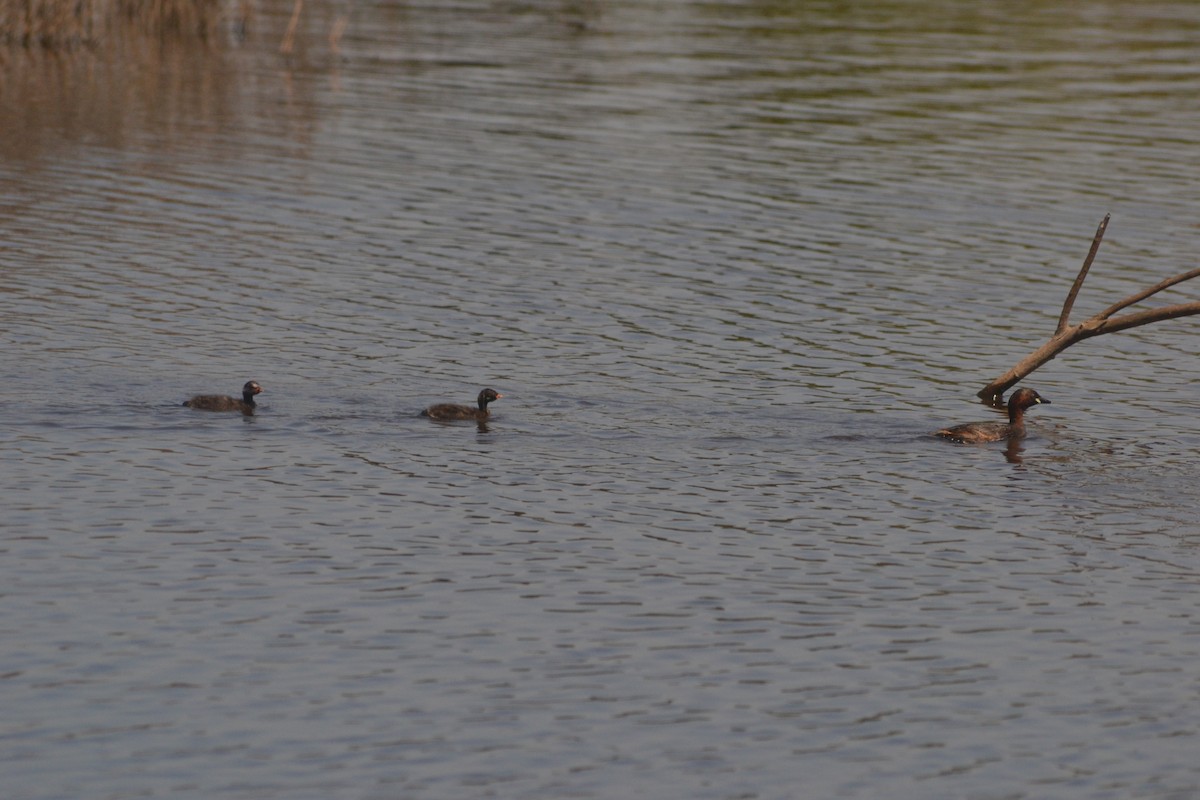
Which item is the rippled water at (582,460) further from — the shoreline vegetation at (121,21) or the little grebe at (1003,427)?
the shoreline vegetation at (121,21)

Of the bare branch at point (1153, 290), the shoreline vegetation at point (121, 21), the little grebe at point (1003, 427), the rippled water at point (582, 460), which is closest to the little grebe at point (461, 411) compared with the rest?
the rippled water at point (582, 460)

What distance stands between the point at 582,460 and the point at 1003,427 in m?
5.91

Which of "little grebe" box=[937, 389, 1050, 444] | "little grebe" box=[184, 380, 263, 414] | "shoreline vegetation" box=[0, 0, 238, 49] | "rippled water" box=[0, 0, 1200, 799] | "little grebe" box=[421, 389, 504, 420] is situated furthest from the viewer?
"shoreline vegetation" box=[0, 0, 238, 49]

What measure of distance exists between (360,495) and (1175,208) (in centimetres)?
2582

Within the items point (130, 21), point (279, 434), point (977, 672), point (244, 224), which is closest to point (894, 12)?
point (130, 21)

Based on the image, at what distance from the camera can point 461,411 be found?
2441 centimetres

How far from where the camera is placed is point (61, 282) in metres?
31.7

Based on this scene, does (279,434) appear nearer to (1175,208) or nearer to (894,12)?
(1175,208)

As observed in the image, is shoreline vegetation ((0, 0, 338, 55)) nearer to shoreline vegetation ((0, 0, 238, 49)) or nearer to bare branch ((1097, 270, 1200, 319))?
shoreline vegetation ((0, 0, 238, 49))

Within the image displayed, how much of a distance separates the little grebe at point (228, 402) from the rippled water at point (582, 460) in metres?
0.30

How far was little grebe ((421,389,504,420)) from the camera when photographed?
24406 mm

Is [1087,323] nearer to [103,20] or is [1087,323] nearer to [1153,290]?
[1153,290]

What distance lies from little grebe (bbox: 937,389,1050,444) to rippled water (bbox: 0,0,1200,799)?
36 cm

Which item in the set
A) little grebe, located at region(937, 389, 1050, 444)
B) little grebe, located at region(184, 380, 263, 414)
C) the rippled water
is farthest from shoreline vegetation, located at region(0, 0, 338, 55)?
little grebe, located at region(937, 389, 1050, 444)
